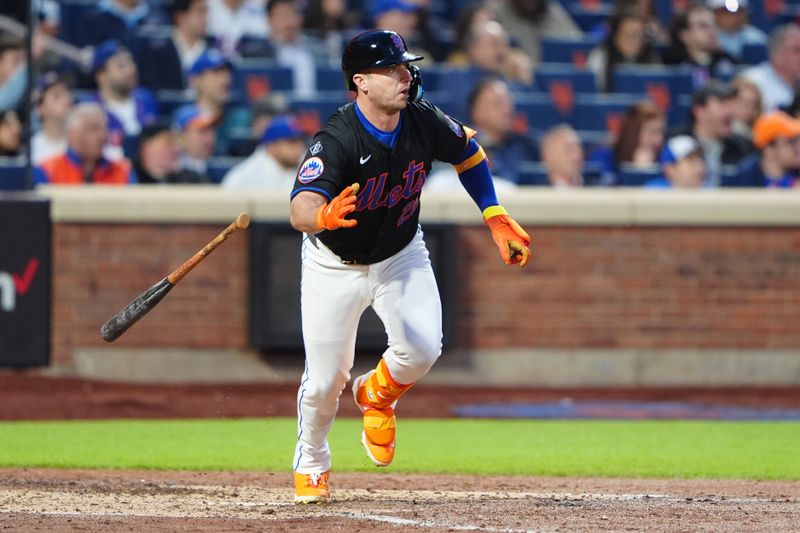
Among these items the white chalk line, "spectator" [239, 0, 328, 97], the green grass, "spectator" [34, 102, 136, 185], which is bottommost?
the green grass

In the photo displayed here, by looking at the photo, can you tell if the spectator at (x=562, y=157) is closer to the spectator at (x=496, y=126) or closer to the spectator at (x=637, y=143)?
the spectator at (x=496, y=126)

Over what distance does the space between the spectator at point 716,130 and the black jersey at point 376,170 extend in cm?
646

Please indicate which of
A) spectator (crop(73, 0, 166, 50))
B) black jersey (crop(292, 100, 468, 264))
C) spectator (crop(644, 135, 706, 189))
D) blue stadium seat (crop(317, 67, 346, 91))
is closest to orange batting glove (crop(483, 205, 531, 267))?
black jersey (crop(292, 100, 468, 264))

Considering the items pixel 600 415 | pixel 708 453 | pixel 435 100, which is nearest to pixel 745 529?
pixel 708 453

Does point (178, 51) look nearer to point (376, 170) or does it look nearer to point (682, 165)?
point (682, 165)

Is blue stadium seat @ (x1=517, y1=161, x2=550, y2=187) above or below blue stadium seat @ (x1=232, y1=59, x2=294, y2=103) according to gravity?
below

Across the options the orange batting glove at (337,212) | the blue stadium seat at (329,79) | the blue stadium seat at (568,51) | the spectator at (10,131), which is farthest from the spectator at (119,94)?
the orange batting glove at (337,212)

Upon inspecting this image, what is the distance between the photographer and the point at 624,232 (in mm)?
11344

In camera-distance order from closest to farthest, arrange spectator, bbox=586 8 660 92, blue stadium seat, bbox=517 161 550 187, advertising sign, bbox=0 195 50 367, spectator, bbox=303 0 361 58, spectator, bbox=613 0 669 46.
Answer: advertising sign, bbox=0 195 50 367 → blue stadium seat, bbox=517 161 550 187 → spectator, bbox=303 0 361 58 → spectator, bbox=586 8 660 92 → spectator, bbox=613 0 669 46

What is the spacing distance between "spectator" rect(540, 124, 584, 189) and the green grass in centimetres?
273

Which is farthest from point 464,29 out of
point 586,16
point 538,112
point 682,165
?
point 586,16

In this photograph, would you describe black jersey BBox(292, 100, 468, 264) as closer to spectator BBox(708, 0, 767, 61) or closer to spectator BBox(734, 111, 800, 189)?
spectator BBox(734, 111, 800, 189)

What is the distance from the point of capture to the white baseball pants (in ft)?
19.8

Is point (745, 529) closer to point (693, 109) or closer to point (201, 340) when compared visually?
point (201, 340)
